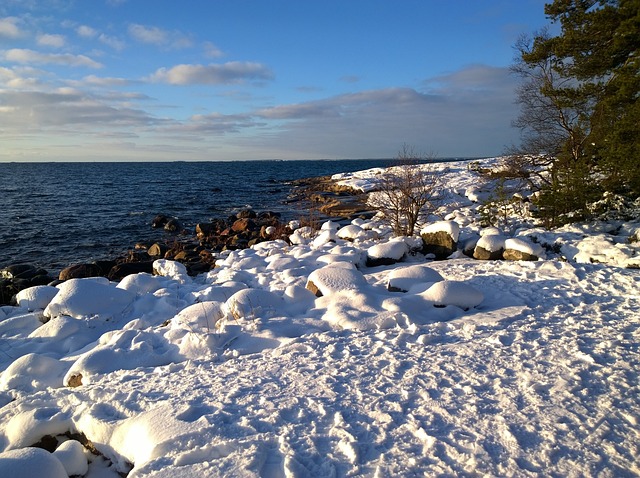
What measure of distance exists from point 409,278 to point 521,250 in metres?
3.59

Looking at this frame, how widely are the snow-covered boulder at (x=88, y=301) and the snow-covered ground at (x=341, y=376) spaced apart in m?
0.03

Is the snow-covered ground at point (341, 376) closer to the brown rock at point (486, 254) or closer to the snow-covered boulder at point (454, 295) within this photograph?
the snow-covered boulder at point (454, 295)

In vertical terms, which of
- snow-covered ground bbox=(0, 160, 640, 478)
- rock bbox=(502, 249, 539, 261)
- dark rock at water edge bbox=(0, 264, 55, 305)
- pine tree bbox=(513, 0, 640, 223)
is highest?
pine tree bbox=(513, 0, 640, 223)

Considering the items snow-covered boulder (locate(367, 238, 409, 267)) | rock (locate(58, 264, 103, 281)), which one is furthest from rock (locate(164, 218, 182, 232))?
snow-covered boulder (locate(367, 238, 409, 267))

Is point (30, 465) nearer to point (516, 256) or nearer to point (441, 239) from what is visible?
point (516, 256)

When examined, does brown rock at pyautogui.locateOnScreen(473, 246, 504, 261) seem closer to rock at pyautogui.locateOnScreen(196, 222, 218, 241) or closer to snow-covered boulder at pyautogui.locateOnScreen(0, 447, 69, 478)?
snow-covered boulder at pyautogui.locateOnScreen(0, 447, 69, 478)

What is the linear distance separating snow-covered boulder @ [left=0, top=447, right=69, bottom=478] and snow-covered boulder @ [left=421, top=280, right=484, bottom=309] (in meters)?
5.50

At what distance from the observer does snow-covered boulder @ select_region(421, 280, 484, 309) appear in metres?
6.66

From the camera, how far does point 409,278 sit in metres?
7.81

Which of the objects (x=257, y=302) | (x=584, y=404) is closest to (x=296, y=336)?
(x=257, y=302)

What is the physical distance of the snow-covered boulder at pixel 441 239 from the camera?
35.6 ft

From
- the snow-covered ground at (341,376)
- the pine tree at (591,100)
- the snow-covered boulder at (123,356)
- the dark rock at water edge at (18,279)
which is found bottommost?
the dark rock at water edge at (18,279)

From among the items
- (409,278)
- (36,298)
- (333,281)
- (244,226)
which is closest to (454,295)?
(409,278)

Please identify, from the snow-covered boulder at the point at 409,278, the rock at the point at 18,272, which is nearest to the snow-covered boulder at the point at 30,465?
the snow-covered boulder at the point at 409,278
